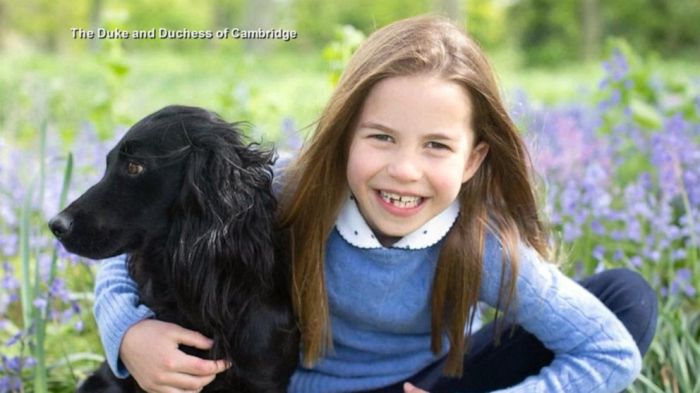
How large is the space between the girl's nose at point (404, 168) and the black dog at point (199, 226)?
1.02ft

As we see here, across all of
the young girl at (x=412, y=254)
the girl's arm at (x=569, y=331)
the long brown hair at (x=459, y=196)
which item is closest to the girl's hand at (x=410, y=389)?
the young girl at (x=412, y=254)

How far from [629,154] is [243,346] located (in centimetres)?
298

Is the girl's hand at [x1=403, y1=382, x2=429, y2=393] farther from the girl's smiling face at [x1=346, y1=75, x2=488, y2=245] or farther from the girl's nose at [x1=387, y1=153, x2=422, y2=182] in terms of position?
the girl's nose at [x1=387, y1=153, x2=422, y2=182]

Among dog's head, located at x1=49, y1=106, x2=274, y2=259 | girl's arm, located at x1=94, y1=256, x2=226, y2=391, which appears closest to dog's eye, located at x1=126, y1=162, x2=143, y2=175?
dog's head, located at x1=49, y1=106, x2=274, y2=259

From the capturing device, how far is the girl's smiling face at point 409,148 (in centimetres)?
211

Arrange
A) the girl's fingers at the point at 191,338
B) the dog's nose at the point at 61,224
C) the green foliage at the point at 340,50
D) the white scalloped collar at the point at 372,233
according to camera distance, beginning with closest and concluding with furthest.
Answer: the dog's nose at the point at 61,224 → the girl's fingers at the point at 191,338 → the white scalloped collar at the point at 372,233 → the green foliage at the point at 340,50

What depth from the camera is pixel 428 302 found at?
2.34 metres

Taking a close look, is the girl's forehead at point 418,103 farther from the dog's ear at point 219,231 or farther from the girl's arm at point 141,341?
the girl's arm at point 141,341

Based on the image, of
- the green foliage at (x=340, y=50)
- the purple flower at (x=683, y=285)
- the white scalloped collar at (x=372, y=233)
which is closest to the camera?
the white scalloped collar at (x=372, y=233)

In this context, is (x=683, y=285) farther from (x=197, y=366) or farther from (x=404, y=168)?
(x=197, y=366)

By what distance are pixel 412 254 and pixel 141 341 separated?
0.76 metres

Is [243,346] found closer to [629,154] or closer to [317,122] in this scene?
[317,122]

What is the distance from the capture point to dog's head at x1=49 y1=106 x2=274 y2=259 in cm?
189

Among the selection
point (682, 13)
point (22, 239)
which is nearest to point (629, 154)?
point (22, 239)
